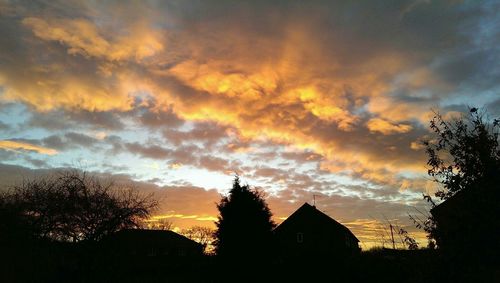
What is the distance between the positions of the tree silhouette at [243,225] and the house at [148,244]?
571 centimetres

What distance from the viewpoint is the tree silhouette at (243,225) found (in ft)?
79.7

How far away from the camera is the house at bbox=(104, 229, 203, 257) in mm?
32156

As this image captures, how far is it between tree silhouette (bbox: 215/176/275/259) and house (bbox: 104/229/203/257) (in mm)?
5713

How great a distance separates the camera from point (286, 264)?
68.4 ft

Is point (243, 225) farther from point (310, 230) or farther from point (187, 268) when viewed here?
point (310, 230)

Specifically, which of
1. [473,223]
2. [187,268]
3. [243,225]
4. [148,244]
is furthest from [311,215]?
[473,223]

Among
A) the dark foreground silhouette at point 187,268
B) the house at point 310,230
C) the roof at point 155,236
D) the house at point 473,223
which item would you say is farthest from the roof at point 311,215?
the house at point 473,223

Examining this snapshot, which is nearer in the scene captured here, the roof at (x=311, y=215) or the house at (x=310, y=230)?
the house at (x=310, y=230)

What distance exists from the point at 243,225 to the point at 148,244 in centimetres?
2916

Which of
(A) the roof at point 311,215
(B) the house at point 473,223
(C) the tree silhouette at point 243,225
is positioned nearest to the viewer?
(B) the house at point 473,223

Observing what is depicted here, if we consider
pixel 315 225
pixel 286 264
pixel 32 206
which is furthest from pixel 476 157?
pixel 315 225

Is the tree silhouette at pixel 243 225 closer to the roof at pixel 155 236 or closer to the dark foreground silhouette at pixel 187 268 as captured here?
the dark foreground silhouette at pixel 187 268

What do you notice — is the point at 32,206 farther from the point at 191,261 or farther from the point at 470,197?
the point at 470,197

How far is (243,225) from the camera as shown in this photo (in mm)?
25078
